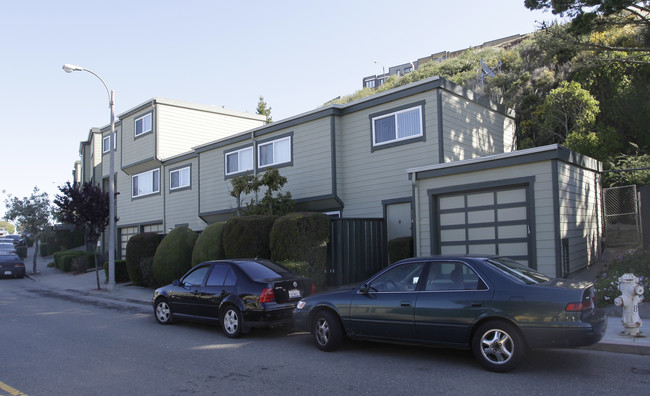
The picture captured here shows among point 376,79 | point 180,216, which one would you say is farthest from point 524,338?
point 376,79

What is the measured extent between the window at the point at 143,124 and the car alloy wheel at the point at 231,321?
708 inches

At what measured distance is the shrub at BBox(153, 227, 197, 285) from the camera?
16.6 meters

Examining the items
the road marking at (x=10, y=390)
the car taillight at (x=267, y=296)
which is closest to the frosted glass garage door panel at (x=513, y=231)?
the car taillight at (x=267, y=296)

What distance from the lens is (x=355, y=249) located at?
1428cm

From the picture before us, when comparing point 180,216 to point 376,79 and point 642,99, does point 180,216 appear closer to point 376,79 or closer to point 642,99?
point 642,99

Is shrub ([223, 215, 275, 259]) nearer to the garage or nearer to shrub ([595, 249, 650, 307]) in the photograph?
the garage

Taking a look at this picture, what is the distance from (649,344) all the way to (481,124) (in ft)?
35.6

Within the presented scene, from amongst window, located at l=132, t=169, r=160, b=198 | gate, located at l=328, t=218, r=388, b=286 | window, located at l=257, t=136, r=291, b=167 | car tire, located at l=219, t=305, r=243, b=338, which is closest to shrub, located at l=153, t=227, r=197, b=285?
window, located at l=257, t=136, r=291, b=167

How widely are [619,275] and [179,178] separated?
19.3 m

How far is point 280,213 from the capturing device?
16.6 m

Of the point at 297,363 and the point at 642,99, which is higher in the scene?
the point at 642,99

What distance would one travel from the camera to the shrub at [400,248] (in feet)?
45.0

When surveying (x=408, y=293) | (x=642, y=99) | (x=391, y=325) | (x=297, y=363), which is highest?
(x=642, y=99)

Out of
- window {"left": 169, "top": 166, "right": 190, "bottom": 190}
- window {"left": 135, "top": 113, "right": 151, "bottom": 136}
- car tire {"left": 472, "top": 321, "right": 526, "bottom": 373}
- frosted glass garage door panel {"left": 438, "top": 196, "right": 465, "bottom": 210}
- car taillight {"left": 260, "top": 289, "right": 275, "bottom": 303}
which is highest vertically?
window {"left": 135, "top": 113, "right": 151, "bottom": 136}
